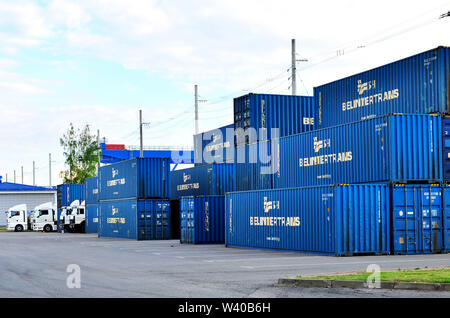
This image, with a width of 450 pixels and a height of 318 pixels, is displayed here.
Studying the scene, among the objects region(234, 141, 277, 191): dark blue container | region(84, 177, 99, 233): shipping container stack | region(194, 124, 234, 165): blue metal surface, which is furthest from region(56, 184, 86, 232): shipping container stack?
region(234, 141, 277, 191): dark blue container

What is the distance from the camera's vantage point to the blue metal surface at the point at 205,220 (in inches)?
1372

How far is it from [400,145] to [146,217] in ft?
71.2

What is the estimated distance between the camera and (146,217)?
4150 centimetres

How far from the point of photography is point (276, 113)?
111 ft

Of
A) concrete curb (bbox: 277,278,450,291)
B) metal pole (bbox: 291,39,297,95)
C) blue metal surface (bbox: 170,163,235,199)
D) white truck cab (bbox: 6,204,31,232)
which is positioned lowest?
white truck cab (bbox: 6,204,31,232)

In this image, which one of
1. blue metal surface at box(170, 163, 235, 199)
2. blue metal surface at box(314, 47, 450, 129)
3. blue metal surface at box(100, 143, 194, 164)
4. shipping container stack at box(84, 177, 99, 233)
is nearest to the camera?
blue metal surface at box(314, 47, 450, 129)

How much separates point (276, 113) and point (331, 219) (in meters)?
11.3

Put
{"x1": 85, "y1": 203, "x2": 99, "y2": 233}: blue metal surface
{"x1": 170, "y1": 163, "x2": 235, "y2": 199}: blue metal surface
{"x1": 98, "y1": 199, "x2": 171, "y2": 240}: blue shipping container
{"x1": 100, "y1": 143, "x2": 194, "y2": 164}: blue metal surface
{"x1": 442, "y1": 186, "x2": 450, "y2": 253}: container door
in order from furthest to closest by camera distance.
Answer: {"x1": 100, "y1": 143, "x2": 194, "y2": 164}: blue metal surface, {"x1": 85, "y1": 203, "x2": 99, "y2": 233}: blue metal surface, {"x1": 98, "y1": 199, "x2": 171, "y2": 240}: blue shipping container, {"x1": 170, "y1": 163, "x2": 235, "y2": 199}: blue metal surface, {"x1": 442, "y1": 186, "x2": 450, "y2": 253}: container door

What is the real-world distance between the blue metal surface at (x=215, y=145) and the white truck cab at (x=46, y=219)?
82.8 ft

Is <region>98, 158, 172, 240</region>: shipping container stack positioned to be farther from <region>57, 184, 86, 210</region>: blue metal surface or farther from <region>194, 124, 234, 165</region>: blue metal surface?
<region>57, 184, 86, 210</region>: blue metal surface

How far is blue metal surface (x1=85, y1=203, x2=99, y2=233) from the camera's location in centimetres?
5706

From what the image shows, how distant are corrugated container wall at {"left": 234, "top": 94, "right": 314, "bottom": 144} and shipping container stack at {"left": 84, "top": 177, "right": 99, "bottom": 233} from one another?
24471 mm

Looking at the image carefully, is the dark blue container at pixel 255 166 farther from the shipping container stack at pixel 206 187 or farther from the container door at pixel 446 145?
the container door at pixel 446 145
